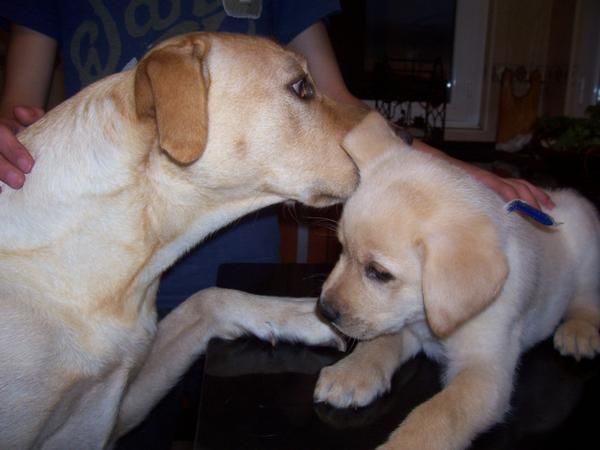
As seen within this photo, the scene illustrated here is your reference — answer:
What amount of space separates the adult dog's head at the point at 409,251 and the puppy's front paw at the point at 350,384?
0.15 metres

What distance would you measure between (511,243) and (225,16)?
1202 millimetres

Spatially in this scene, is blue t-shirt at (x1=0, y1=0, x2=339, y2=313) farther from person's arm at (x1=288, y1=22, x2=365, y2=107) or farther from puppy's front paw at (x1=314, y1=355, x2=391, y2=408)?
puppy's front paw at (x1=314, y1=355, x2=391, y2=408)

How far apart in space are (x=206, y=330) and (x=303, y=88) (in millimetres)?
703

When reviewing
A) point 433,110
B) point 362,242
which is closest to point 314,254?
point 433,110

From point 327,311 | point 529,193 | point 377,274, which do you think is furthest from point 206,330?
point 529,193

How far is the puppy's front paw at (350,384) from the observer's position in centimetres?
108

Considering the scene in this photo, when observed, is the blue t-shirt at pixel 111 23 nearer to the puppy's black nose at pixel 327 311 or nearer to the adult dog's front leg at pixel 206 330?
the adult dog's front leg at pixel 206 330

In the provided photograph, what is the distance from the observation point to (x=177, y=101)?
119cm

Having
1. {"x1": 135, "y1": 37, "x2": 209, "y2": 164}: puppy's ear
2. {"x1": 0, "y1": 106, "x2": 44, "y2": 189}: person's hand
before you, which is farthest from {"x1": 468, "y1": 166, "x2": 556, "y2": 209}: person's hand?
{"x1": 0, "y1": 106, "x2": 44, "y2": 189}: person's hand

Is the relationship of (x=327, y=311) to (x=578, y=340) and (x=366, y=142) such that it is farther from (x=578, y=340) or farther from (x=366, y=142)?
(x=578, y=340)

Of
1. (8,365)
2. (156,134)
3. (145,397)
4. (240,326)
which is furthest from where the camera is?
(145,397)

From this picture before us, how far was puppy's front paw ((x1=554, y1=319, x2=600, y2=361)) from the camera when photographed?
1.27 m

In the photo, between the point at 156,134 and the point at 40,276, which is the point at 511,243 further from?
the point at 40,276

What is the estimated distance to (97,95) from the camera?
135cm
